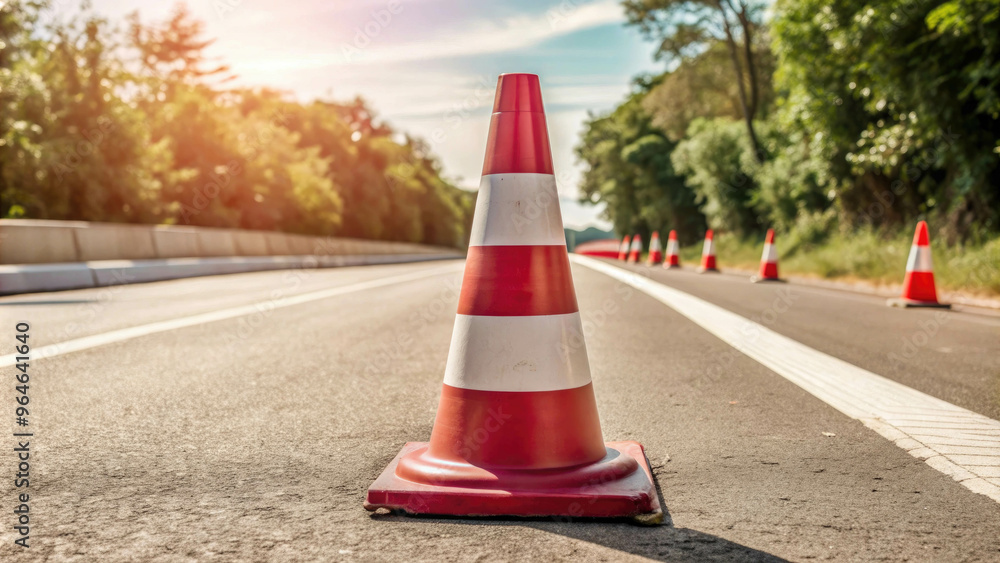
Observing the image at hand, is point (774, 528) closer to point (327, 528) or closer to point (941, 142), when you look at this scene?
point (327, 528)

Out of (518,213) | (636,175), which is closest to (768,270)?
(518,213)

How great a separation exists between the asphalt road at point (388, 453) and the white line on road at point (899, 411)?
0.10 metres

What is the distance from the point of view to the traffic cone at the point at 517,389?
2.66 meters

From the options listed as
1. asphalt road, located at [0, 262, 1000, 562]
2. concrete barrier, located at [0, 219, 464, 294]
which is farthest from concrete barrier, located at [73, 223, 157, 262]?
asphalt road, located at [0, 262, 1000, 562]

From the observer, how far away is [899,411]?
4230 mm

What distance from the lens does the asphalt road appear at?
7.85ft

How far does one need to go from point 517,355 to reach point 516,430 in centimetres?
25

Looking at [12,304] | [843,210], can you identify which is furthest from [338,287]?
[843,210]

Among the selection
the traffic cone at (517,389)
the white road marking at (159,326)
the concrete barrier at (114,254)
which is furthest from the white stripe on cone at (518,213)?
the concrete barrier at (114,254)

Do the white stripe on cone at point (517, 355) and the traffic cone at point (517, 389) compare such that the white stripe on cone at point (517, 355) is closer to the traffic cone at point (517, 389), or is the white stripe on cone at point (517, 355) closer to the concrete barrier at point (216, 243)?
the traffic cone at point (517, 389)

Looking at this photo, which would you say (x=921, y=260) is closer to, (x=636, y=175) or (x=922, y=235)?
(x=922, y=235)

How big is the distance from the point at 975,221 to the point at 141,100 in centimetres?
2460

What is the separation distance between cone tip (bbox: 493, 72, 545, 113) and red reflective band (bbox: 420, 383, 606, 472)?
1018 mm

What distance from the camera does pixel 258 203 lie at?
35562 millimetres
